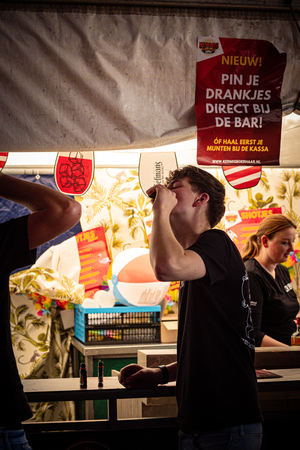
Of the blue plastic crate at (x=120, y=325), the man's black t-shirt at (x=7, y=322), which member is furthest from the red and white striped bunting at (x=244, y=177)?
the blue plastic crate at (x=120, y=325)

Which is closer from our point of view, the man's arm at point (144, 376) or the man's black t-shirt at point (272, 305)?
the man's arm at point (144, 376)

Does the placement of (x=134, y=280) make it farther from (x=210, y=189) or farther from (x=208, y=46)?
(x=208, y=46)

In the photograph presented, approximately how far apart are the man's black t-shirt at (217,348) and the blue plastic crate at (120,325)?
2244 mm

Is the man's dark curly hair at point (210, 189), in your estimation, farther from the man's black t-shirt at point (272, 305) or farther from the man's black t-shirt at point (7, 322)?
the man's black t-shirt at point (272, 305)

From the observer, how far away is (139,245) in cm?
481

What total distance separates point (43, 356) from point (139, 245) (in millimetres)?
1498

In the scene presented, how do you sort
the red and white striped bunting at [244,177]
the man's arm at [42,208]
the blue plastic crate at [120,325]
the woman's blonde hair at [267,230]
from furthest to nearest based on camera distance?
1. the blue plastic crate at [120,325]
2. the woman's blonde hair at [267,230]
3. the red and white striped bunting at [244,177]
4. the man's arm at [42,208]

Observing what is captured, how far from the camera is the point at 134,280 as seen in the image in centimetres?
377

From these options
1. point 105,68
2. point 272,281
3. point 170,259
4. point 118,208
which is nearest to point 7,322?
point 170,259

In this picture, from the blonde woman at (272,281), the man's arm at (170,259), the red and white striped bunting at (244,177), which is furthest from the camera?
the blonde woman at (272,281)

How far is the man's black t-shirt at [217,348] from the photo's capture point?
1655 mm

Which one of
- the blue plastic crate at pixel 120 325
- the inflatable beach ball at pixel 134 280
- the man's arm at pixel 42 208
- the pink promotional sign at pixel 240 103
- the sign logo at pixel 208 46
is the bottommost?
the blue plastic crate at pixel 120 325

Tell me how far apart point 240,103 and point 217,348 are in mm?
1226

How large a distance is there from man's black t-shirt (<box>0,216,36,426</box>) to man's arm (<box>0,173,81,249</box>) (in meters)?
0.04
